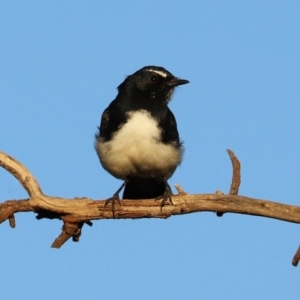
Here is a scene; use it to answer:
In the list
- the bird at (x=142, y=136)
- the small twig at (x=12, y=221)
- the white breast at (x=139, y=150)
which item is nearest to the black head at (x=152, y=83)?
the bird at (x=142, y=136)

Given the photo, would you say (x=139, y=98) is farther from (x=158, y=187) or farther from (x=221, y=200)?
(x=221, y=200)

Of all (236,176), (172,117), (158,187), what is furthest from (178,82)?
(236,176)

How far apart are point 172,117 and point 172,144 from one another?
14.9 inches

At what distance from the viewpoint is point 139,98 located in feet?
25.7

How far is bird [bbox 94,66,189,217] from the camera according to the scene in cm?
735

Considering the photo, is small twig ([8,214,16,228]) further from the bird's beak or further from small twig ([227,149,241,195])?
the bird's beak

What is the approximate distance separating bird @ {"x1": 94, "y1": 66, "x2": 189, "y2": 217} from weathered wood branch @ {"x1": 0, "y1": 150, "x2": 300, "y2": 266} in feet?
0.92

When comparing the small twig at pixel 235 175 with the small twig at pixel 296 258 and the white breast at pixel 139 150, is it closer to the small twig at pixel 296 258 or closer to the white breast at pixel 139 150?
the small twig at pixel 296 258

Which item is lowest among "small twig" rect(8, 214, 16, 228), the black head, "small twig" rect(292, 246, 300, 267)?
"small twig" rect(292, 246, 300, 267)

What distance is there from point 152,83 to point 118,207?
77.4 inches

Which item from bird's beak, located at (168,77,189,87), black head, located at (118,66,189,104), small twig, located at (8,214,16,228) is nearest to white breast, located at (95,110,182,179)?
black head, located at (118,66,189,104)

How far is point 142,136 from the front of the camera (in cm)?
728

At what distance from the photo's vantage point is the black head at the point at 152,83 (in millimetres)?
7996

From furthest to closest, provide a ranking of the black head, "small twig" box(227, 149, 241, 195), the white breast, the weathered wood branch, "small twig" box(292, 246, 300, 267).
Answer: the black head < the white breast < "small twig" box(227, 149, 241, 195) < the weathered wood branch < "small twig" box(292, 246, 300, 267)
